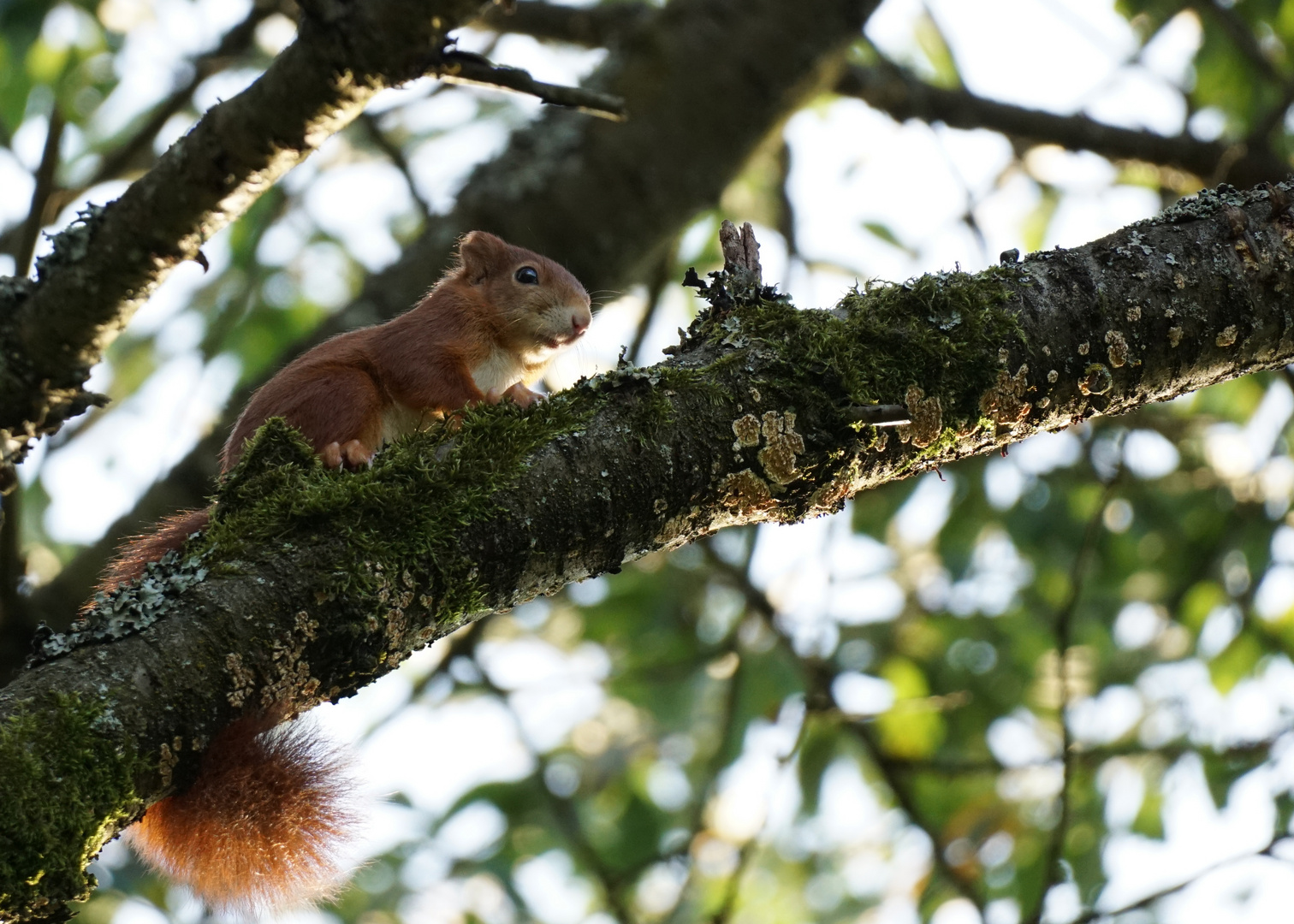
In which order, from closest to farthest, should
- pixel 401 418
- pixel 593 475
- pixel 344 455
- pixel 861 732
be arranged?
pixel 593 475 → pixel 344 455 → pixel 401 418 → pixel 861 732

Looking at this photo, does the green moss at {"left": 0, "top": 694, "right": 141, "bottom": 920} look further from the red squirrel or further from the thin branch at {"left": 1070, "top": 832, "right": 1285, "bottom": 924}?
the thin branch at {"left": 1070, "top": 832, "right": 1285, "bottom": 924}

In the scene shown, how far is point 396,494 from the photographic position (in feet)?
→ 6.10

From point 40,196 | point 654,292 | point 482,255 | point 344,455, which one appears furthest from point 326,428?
point 654,292

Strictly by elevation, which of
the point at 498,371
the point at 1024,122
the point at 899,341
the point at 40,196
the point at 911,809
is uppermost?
the point at 1024,122

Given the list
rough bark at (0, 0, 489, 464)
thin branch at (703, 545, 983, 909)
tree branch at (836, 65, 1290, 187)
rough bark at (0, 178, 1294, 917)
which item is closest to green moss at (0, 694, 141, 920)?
rough bark at (0, 178, 1294, 917)

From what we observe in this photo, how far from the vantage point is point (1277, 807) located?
11.1ft

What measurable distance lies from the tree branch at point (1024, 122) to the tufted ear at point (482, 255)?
205 centimetres

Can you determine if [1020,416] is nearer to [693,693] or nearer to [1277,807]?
[1277,807]

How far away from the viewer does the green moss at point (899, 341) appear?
2092 millimetres

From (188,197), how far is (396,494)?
1.84ft

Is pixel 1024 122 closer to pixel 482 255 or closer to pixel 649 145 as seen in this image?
pixel 649 145

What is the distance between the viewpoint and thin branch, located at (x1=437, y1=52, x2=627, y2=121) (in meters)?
1.73

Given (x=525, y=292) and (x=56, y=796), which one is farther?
(x=525, y=292)

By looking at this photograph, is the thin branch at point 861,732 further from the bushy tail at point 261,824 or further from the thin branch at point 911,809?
the bushy tail at point 261,824
